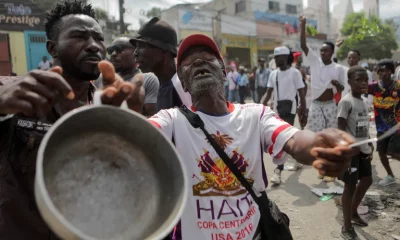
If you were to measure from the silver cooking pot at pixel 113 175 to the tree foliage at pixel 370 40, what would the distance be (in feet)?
142

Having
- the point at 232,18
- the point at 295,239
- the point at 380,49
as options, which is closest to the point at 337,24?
the point at 380,49

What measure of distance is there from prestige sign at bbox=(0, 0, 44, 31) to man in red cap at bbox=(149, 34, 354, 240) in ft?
63.6

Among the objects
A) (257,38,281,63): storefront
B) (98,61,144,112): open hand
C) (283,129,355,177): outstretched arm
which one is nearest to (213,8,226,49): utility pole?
(257,38,281,63): storefront

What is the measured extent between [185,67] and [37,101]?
41.8 inches

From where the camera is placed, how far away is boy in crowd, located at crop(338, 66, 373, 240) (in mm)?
3770

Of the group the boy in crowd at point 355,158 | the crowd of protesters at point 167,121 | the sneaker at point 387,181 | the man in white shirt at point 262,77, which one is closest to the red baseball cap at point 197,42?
the crowd of protesters at point 167,121

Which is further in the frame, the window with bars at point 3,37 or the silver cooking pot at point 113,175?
the window with bars at point 3,37

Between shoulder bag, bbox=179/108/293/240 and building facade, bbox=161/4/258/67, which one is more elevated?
building facade, bbox=161/4/258/67

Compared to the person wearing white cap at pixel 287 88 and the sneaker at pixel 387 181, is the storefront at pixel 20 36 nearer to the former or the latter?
the person wearing white cap at pixel 287 88

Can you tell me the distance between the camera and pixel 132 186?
1.21m

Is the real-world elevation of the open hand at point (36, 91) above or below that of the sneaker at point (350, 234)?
above

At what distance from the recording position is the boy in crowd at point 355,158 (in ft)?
12.4

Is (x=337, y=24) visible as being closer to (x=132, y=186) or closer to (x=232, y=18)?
(x=232, y=18)

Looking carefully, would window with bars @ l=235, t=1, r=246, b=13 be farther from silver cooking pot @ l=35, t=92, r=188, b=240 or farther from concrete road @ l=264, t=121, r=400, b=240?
silver cooking pot @ l=35, t=92, r=188, b=240
